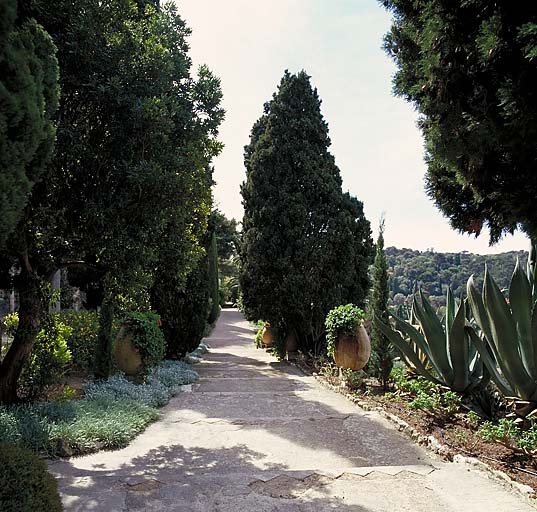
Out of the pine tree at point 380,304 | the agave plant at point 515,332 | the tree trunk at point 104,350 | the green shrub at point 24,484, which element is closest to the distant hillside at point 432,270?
the pine tree at point 380,304

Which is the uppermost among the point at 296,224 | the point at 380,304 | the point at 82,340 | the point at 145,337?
the point at 296,224

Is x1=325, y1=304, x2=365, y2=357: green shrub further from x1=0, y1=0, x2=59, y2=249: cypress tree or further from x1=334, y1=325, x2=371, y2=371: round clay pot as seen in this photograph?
x1=0, y1=0, x2=59, y2=249: cypress tree

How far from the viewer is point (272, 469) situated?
13.6 ft

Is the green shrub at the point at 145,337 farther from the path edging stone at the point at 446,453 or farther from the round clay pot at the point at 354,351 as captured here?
the path edging stone at the point at 446,453

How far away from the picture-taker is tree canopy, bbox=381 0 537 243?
104 inches

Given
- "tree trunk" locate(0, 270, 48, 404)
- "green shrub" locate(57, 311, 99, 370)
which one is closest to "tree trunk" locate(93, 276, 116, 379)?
"green shrub" locate(57, 311, 99, 370)

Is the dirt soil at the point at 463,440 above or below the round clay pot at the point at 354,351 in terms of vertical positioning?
below

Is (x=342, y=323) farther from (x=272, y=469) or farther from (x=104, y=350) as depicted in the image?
(x=272, y=469)

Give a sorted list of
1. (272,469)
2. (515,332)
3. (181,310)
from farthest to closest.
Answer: (181,310), (515,332), (272,469)

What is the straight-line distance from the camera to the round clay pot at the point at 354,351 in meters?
8.40

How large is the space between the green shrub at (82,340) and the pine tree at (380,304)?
196 inches

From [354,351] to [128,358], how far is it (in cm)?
374

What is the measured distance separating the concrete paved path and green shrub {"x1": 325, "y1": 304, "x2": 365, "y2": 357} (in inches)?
69.7

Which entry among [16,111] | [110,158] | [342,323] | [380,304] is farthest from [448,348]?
[16,111]
